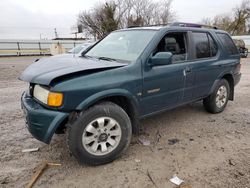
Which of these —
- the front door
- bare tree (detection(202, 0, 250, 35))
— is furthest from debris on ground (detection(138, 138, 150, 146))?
bare tree (detection(202, 0, 250, 35))

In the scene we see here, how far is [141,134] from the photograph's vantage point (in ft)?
12.7

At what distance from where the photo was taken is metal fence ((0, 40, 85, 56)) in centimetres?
2575

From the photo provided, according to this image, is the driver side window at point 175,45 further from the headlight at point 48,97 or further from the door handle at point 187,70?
the headlight at point 48,97

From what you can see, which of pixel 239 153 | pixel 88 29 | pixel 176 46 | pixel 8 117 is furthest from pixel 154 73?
pixel 88 29

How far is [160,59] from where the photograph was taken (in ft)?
10.1

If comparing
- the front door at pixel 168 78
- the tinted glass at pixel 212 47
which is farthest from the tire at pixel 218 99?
the front door at pixel 168 78

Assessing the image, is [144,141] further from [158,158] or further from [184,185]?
[184,185]

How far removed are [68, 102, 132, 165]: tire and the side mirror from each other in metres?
0.81

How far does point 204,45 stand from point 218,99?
1251mm

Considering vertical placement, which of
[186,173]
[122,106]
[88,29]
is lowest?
[186,173]

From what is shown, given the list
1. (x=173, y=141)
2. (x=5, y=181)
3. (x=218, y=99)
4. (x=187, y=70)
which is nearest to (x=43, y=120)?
(x=5, y=181)

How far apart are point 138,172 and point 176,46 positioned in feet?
7.07

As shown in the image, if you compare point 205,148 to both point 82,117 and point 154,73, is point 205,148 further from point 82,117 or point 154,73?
point 82,117

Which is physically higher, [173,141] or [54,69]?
[54,69]
